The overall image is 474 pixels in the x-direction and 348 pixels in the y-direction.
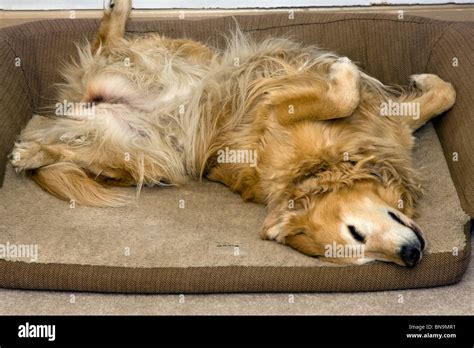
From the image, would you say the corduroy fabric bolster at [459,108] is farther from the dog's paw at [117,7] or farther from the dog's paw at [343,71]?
the dog's paw at [117,7]

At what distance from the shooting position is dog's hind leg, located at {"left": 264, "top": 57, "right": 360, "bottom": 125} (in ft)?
8.55

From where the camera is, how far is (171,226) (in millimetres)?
2613

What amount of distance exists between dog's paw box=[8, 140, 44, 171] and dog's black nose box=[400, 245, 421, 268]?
1.52 metres

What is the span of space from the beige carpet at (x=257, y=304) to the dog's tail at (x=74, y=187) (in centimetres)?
47

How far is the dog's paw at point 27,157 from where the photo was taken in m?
2.83

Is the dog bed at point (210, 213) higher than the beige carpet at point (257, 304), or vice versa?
the dog bed at point (210, 213)

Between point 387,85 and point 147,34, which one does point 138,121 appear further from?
point 387,85

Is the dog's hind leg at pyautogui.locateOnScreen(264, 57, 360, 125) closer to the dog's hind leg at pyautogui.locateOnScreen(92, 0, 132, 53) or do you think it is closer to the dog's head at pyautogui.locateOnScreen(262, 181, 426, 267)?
the dog's head at pyautogui.locateOnScreen(262, 181, 426, 267)

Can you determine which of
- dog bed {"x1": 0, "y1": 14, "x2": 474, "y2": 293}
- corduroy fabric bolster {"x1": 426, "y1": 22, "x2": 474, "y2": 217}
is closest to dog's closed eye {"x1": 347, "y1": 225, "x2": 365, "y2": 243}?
dog bed {"x1": 0, "y1": 14, "x2": 474, "y2": 293}

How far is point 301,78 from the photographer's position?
274cm

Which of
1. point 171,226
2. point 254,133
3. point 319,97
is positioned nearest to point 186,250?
point 171,226

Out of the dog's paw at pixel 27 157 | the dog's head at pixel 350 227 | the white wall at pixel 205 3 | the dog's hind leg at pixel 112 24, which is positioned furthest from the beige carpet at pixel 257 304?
the white wall at pixel 205 3

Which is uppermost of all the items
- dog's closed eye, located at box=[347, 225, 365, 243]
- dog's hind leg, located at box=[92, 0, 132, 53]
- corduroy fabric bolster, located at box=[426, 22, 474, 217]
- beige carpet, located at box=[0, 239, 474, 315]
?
dog's hind leg, located at box=[92, 0, 132, 53]

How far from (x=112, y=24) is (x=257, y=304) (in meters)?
1.58
